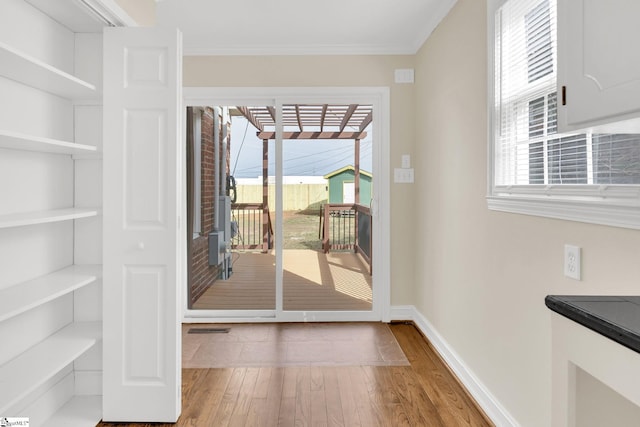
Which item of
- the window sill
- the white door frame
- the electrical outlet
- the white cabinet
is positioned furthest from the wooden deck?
the electrical outlet

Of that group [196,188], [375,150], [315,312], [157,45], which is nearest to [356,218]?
[375,150]

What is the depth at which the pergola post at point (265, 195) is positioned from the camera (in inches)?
165

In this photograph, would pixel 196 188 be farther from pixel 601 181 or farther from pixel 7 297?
pixel 601 181

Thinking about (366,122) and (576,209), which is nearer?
(576,209)

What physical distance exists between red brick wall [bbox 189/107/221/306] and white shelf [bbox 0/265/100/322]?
1786 mm

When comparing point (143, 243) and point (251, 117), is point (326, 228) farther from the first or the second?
point (143, 243)

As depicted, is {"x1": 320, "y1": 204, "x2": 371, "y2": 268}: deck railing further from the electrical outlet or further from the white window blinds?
the electrical outlet

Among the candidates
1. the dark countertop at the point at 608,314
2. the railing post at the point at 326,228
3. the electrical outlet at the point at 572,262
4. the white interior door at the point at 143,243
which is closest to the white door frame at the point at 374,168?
the railing post at the point at 326,228

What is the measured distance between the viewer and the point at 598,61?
1.11 m

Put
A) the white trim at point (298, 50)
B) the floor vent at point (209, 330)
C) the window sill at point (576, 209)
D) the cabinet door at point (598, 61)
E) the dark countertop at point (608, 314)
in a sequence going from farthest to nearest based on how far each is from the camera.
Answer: the white trim at point (298, 50) < the floor vent at point (209, 330) < the window sill at point (576, 209) < the cabinet door at point (598, 61) < the dark countertop at point (608, 314)

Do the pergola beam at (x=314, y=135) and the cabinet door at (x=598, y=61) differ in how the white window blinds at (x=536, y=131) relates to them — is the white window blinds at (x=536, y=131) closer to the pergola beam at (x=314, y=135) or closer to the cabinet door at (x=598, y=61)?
the cabinet door at (x=598, y=61)

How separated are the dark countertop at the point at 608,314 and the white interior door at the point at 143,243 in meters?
1.89

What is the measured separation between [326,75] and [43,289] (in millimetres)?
2979

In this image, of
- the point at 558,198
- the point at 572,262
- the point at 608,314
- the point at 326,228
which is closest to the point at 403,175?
the point at 326,228
